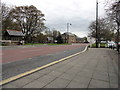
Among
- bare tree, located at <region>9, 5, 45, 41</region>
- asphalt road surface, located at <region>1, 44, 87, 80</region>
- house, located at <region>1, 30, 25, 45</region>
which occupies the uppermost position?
bare tree, located at <region>9, 5, 45, 41</region>

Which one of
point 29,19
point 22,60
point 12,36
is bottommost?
point 22,60

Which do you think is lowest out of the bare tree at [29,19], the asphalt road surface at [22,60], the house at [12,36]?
the asphalt road surface at [22,60]

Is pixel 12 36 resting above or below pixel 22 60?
above

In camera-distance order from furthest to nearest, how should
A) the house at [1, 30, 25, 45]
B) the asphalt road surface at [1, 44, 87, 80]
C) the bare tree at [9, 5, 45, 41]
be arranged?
the bare tree at [9, 5, 45, 41]
the house at [1, 30, 25, 45]
the asphalt road surface at [1, 44, 87, 80]

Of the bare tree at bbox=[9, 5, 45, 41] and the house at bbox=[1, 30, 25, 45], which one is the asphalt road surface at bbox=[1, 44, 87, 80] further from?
the bare tree at bbox=[9, 5, 45, 41]

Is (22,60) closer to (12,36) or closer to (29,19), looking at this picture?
(12,36)

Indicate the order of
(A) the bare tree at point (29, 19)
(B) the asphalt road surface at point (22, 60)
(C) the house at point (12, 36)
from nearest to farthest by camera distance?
(B) the asphalt road surface at point (22, 60)
(C) the house at point (12, 36)
(A) the bare tree at point (29, 19)

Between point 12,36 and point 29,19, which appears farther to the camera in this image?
point 29,19

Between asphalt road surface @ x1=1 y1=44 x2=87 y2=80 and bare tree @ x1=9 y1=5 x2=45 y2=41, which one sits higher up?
Result: bare tree @ x1=9 y1=5 x2=45 y2=41

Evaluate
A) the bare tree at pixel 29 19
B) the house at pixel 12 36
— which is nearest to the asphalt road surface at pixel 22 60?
the house at pixel 12 36

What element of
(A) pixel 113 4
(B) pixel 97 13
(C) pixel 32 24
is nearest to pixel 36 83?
(A) pixel 113 4

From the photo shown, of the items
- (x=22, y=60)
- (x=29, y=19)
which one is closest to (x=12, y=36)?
(x=29, y=19)

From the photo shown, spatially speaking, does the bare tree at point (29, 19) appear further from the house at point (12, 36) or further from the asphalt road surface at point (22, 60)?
the asphalt road surface at point (22, 60)

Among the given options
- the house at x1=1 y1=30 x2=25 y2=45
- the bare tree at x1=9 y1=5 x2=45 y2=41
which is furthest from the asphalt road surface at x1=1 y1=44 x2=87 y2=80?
the bare tree at x1=9 y1=5 x2=45 y2=41
